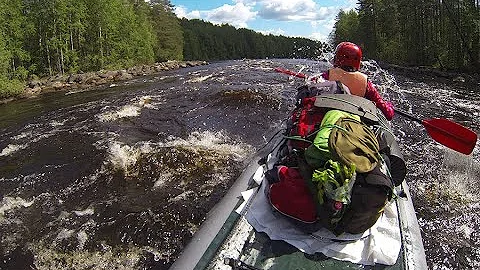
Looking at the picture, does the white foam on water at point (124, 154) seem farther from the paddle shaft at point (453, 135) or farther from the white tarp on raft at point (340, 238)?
the white tarp on raft at point (340, 238)

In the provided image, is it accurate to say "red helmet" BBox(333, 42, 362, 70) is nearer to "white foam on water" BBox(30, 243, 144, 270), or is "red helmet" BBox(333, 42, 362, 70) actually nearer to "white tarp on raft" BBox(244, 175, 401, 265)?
"white tarp on raft" BBox(244, 175, 401, 265)

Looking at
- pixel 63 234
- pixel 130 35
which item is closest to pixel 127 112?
pixel 63 234

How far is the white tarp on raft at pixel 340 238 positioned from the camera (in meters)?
2.52

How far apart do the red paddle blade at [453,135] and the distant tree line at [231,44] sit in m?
69.9

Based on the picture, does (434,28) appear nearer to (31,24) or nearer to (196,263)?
(31,24)

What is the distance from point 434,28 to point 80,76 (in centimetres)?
3161

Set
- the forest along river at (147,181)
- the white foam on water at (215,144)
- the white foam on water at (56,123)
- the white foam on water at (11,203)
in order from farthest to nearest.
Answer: the white foam on water at (56,123) < the white foam on water at (215,144) < the white foam on water at (11,203) < the forest along river at (147,181)

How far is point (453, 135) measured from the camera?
4324 mm

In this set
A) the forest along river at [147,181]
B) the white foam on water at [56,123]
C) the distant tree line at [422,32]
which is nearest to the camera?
the forest along river at [147,181]

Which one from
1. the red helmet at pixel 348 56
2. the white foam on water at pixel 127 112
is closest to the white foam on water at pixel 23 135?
the white foam on water at pixel 127 112

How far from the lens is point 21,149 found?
27.9 ft

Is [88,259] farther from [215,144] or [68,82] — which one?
[68,82]

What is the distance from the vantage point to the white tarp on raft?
2521 mm

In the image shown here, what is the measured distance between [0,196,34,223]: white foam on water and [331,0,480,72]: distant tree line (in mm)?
27374
